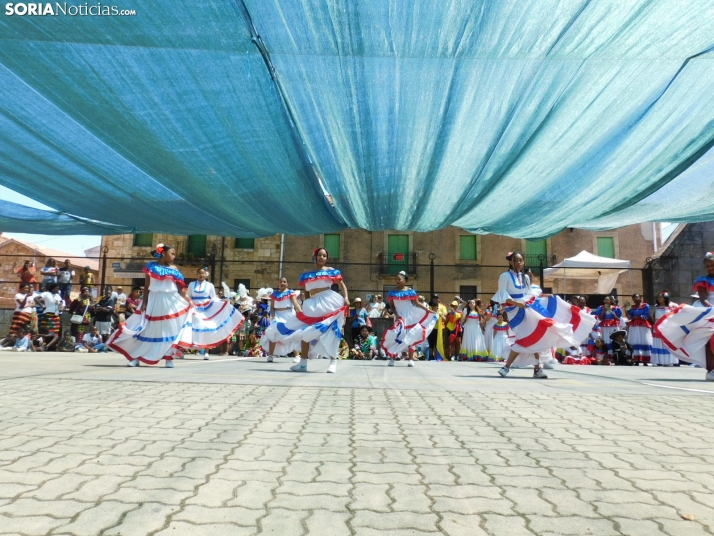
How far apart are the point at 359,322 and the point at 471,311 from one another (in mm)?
3326

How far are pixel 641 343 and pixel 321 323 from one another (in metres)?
10.7

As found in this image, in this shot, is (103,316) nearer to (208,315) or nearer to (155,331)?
(208,315)

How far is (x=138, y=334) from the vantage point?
8.39 metres

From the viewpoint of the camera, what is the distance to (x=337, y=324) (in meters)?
8.19

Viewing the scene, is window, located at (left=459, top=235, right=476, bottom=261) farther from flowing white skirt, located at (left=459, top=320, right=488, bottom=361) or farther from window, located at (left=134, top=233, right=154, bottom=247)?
window, located at (left=134, top=233, right=154, bottom=247)

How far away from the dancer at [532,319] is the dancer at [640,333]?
7919 mm

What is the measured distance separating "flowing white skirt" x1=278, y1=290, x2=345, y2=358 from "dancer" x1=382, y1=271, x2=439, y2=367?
3.78 m

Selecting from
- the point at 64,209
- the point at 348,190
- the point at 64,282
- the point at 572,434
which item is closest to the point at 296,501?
the point at 572,434

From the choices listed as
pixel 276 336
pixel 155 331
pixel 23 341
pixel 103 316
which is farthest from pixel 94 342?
pixel 155 331

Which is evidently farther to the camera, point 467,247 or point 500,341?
point 467,247

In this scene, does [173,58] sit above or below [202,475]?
above

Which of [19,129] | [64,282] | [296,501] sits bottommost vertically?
[296,501]

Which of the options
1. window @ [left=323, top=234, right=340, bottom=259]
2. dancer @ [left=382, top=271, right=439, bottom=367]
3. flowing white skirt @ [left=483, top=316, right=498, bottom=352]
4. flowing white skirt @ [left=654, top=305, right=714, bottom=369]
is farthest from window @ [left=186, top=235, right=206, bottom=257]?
flowing white skirt @ [left=654, top=305, right=714, bottom=369]

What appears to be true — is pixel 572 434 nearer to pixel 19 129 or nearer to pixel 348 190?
pixel 348 190
